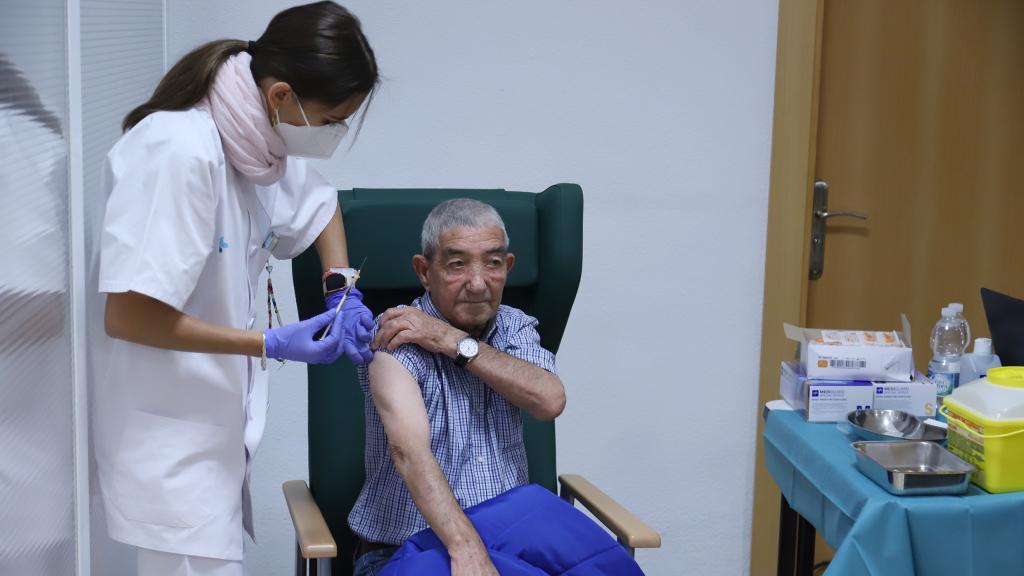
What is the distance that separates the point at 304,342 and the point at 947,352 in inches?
56.1

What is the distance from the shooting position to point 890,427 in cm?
186

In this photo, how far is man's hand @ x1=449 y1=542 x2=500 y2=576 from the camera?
1.62 m

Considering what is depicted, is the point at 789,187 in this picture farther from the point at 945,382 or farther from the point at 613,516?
the point at 613,516

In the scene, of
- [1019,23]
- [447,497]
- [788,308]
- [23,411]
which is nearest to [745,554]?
[788,308]

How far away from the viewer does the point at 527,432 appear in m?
2.10

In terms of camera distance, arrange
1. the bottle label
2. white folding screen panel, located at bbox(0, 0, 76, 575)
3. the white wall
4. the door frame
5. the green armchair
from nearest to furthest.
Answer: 1. white folding screen panel, located at bbox(0, 0, 76, 575)
2. the green armchair
3. the bottle label
4. the white wall
5. the door frame

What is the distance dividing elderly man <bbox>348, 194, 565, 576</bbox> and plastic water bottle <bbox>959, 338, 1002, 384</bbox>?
902 mm

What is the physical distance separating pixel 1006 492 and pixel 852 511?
253mm

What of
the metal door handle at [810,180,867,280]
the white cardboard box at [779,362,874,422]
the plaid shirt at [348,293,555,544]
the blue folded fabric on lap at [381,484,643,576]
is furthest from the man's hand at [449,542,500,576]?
the metal door handle at [810,180,867,280]

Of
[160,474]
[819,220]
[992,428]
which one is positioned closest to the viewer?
[160,474]

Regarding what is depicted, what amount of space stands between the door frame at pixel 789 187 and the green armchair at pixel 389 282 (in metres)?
1.05

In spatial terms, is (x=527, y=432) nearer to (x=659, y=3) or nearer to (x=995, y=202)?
(x=659, y=3)

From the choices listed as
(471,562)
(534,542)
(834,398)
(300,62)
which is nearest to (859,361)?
(834,398)

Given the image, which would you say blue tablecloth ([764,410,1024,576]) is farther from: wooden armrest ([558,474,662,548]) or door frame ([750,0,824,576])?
door frame ([750,0,824,576])
